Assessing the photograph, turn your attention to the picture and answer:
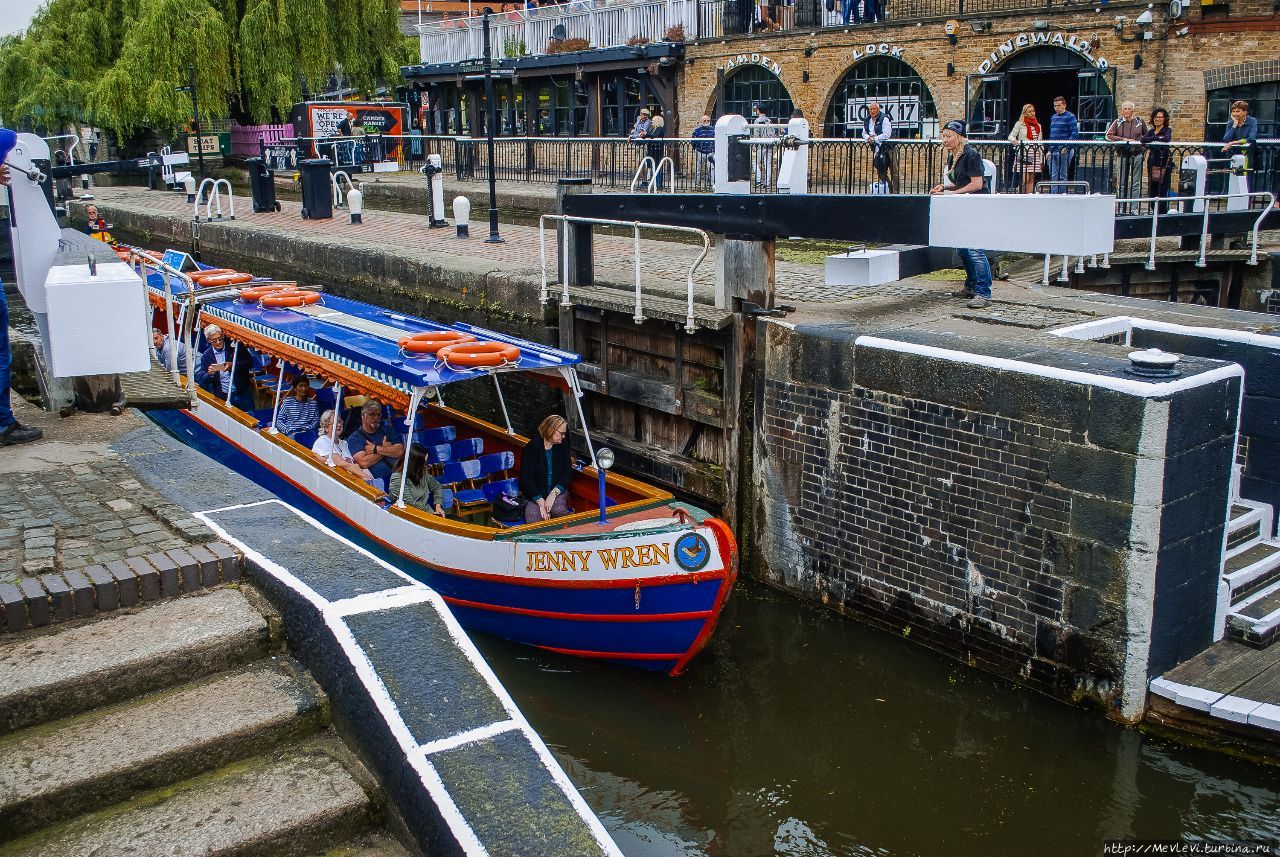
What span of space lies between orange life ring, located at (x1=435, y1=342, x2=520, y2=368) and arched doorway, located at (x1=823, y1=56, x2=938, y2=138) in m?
14.7

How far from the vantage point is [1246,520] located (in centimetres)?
942

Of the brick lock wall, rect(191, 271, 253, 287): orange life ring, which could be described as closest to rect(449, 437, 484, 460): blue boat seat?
rect(191, 271, 253, 287): orange life ring

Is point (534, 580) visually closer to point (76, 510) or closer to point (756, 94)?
point (76, 510)

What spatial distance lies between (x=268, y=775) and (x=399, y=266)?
46.6ft

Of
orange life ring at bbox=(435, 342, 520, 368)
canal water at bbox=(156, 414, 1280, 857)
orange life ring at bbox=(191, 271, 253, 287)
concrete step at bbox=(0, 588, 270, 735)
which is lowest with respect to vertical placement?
canal water at bbox=(156, 414, 1280, 857)

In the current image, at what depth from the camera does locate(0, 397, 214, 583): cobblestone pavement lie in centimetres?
514

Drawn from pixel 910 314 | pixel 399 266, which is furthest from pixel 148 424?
pixel 399 266

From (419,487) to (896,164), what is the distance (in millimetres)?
8586

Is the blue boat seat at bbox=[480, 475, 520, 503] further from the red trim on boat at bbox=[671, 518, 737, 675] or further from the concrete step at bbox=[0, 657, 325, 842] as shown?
the concrete step at bbox=[0, 657, 325, 842]

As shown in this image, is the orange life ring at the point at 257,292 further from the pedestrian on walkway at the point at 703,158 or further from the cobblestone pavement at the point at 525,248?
the pedestrian on walkway at the point at 703,158

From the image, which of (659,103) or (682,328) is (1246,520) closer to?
(682,328)

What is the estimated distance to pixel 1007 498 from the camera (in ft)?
28.7

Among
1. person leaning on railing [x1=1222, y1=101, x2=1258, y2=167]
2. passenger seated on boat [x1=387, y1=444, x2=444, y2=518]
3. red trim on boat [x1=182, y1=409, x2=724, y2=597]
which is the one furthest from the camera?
person leaning on railing [x1=1222, y1=101, x2=1258, y2=167]

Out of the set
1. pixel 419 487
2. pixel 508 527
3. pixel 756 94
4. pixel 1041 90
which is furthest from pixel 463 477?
pixel 756 94
